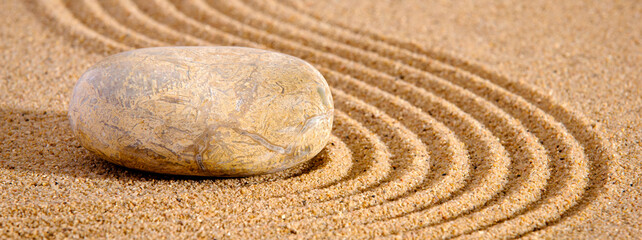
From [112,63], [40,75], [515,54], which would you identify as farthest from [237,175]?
[515,54]

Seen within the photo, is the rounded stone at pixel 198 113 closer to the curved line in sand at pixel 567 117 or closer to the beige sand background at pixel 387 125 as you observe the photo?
the beige sand background at pixel 387 125

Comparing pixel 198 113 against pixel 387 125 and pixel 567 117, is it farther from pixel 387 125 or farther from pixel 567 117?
pixel 567 117

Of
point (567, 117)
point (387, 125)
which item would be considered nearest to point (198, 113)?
point (387, 125)

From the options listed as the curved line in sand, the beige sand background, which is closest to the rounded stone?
the beige sand background

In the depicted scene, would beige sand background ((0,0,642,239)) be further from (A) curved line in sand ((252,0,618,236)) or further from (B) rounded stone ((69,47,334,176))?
(B) rounded stone ((69,47,334,176))

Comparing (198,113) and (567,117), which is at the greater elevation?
(567,117)

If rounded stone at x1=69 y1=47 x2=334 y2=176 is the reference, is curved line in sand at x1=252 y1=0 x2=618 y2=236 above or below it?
above
